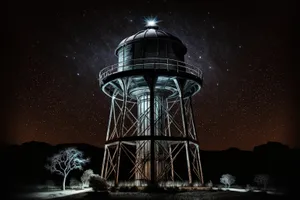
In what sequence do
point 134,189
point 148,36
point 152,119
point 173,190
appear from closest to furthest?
point 173,190
point 134,189
point 152,119
point 148,36

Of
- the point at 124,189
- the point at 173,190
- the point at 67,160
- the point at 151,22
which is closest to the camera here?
the point at 173,190

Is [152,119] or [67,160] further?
[67,160]

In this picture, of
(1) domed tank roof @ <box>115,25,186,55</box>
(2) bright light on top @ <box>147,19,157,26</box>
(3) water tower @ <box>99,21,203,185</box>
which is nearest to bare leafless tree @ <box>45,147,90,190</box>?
(3) water tower @ <box>99,21,203,185</box>

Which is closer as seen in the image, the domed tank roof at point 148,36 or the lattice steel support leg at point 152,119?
the lattice steel support leg at point 152,119

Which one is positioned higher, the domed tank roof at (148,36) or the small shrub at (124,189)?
the domed tank roof at (148,36)

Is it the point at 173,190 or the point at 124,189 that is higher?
the point at 124,189


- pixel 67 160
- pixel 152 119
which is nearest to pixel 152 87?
pixel 152 119

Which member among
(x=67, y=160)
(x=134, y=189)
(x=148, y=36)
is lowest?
(x=134, y=189)

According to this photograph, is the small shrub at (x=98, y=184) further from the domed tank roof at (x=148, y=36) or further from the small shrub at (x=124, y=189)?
the domed tank roof at (x=148, y=36)

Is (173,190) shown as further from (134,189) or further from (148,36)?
(148,36)

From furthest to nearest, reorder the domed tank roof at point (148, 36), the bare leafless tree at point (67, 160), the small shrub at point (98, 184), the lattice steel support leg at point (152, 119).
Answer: the bare leafless tree at point (67, 160), the domed tank roof at point (148, 36), the lattice steel support leg at point (152, 119), the small shrub at point (98, 184)

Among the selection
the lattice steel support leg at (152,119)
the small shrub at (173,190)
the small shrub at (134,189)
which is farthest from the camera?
the lattice steel support leg at (152,119)

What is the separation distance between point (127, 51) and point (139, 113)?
5.90 m

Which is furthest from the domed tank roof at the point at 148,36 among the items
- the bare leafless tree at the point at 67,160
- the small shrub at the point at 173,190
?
the small shrub at the point at 173,190
